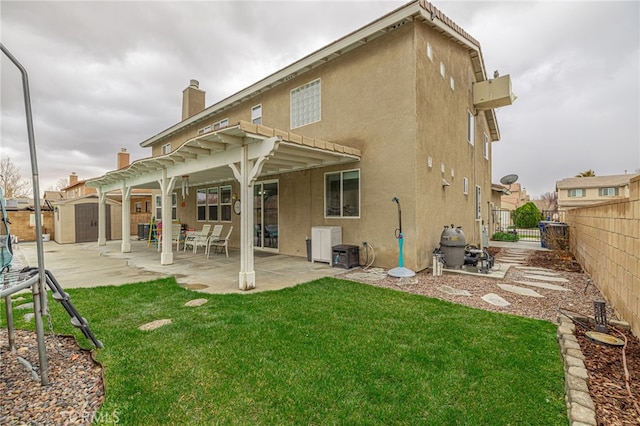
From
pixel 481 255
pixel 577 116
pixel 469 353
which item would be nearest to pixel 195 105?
pixel 481 255

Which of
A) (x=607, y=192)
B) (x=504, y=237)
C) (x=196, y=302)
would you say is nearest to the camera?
(x=196, y=302)

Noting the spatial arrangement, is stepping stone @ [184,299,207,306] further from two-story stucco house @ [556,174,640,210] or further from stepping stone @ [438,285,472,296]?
two-story stucco house @ [556,174,640,210]

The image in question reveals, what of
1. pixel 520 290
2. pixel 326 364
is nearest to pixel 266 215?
pixel 520 290

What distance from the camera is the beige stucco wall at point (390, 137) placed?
684 cm

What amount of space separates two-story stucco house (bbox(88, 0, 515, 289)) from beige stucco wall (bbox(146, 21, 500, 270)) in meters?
0.03

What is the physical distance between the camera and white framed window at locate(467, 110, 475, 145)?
10.4 meters

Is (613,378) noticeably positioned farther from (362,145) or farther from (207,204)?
(207,204)

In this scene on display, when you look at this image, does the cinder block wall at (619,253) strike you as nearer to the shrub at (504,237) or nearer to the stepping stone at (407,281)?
the stepping stone at (407,281)

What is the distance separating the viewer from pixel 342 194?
8062 millimetres

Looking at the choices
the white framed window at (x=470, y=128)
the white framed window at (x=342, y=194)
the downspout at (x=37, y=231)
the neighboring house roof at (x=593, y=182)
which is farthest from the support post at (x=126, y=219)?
the neighboring house roof at (x=593, y=182)

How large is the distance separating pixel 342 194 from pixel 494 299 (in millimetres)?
4405

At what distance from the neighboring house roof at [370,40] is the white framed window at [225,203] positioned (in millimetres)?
3223

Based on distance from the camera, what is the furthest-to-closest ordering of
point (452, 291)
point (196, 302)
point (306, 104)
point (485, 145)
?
point (485, 145)
point (306, 104)
point (452, 291)
point (196, 302)

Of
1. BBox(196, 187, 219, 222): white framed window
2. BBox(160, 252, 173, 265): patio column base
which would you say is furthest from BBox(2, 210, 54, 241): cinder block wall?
BBox(160, 252, 173, 265): patio column base
